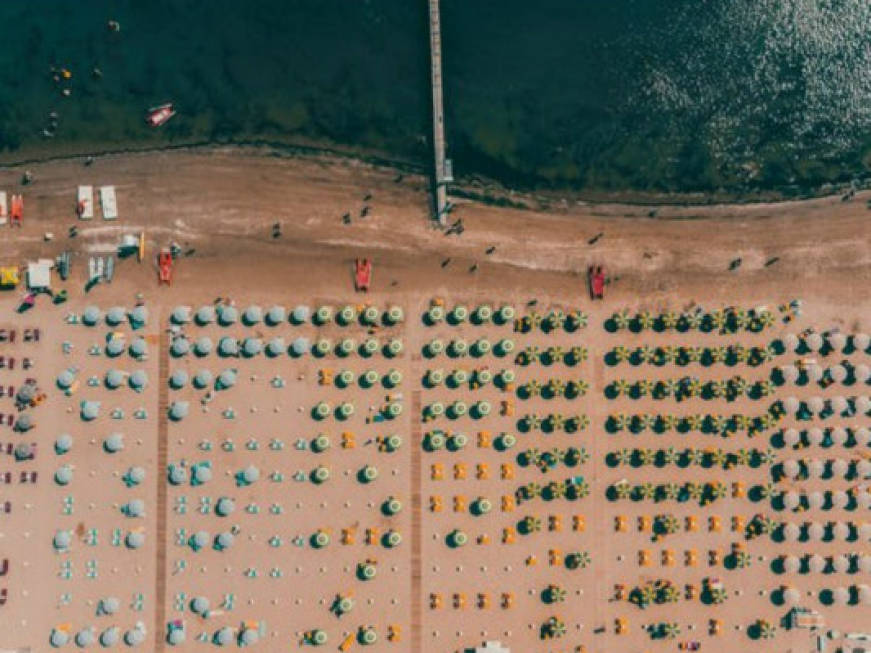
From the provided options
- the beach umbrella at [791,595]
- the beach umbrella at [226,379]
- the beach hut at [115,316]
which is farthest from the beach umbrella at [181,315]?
the beach umbrella at [791,595]

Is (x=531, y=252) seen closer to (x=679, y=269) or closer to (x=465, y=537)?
(x=679, y=269)

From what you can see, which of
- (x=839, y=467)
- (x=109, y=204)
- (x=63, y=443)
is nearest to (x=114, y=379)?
(x=63, y=443)

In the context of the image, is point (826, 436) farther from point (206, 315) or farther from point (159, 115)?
point (159, 115)

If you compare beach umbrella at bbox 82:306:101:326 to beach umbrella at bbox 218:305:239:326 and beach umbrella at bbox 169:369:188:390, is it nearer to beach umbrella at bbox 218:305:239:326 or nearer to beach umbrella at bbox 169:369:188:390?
beach umbrella at bbox 169:369:188:390

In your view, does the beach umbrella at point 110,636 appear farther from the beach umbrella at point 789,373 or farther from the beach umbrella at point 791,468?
the beach umbrella at point 789,373

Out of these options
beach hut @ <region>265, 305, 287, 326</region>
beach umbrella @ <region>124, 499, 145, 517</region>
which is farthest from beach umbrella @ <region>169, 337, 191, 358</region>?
beach umbrella @ <region>124, 499, 145, 517</region>
